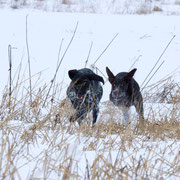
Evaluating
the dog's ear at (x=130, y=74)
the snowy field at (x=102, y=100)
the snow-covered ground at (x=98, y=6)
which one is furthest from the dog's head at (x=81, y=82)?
the snow-covered ground at (x=98, y=6)

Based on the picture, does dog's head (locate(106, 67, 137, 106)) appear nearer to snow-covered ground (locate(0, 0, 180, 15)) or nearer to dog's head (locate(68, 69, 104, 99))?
dog's head (locate(68, 69, 104, 99))

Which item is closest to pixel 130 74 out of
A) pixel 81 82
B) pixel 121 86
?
pixel 121 86

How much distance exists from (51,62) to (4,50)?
4.02 ft

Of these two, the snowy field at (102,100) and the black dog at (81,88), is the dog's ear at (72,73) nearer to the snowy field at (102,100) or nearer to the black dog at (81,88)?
the black dog at (81,88)

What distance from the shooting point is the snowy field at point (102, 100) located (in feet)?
7.27

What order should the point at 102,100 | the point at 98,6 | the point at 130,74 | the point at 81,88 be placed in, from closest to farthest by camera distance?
the point at 81,88 < the point at 130,74 < the point at 102,100 < the point at 98,6

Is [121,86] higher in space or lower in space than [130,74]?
lower

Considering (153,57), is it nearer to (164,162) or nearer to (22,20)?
(22,20)

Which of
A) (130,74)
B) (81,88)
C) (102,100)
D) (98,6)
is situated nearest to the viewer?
(81,88)

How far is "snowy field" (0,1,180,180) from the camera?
2215 millimetres

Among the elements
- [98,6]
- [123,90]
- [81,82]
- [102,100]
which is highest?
[98,6]

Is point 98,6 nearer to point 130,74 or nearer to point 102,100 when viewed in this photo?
point 102,100

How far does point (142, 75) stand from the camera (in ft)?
22.8

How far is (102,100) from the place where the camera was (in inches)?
234
